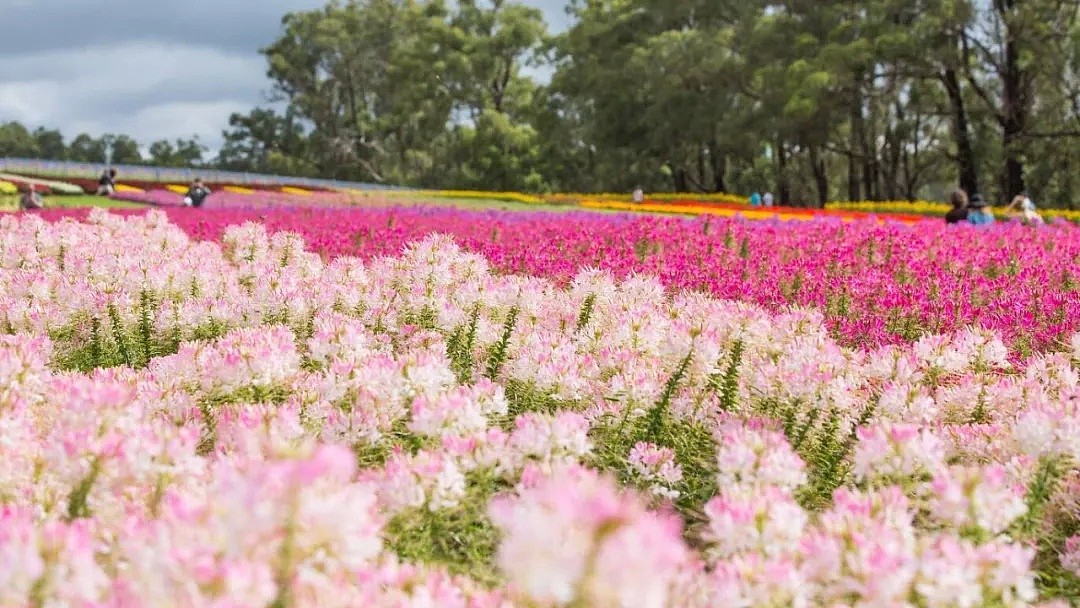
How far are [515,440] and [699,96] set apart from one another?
37311 mm

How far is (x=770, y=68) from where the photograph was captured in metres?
31.1

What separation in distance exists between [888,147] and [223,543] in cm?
4197

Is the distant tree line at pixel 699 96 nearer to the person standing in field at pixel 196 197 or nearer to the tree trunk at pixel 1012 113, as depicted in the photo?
the tree trunk at pixel 1012 113

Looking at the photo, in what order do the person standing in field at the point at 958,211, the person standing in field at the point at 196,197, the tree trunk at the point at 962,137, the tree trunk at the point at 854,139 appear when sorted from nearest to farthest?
the person standing in field at the point at 958,211 → the person standing in field at the point at 196,197 → the tree trunk at the point at 962,137 → the tree trunk at the point at 854,139

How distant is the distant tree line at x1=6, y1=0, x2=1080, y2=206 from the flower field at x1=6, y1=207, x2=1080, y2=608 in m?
24.6

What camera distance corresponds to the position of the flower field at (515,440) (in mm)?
1403

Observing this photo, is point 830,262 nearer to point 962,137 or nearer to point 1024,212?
point 1024,212

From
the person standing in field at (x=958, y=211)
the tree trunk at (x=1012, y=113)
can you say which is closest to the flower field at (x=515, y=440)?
the person standing in field at (x=958, y=211)

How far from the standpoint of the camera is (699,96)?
38.2 m

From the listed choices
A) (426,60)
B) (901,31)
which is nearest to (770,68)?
(901,31)

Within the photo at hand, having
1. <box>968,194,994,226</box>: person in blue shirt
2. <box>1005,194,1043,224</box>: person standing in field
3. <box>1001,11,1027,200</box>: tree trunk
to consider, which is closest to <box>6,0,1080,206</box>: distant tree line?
<box>1001,11,1027,200</box>: tree trunk

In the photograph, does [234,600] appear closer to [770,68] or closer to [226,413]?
[226,413]

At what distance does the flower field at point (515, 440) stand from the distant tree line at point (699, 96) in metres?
24.6

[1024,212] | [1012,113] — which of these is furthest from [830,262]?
Result: [1012,113]
